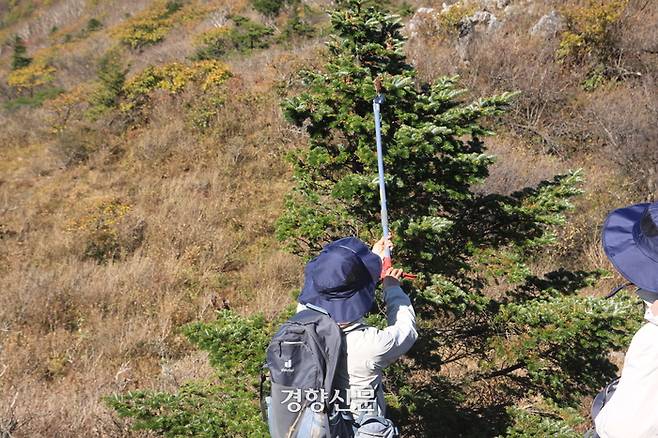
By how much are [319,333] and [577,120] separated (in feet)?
32.8

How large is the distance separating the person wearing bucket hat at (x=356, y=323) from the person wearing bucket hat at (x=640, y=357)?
75cm

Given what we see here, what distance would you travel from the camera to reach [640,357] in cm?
152

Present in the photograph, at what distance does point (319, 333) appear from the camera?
1934 mm

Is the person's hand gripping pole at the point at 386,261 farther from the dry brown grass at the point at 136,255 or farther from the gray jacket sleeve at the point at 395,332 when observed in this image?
the dry brown grass at the point at 136,255

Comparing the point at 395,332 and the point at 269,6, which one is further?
the point at 269,6

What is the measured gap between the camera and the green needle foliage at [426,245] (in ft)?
9.69

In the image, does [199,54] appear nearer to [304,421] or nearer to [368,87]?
[368,87]

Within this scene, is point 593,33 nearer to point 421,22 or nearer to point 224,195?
point 421,22

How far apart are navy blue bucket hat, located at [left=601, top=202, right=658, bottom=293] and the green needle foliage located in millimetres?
1010

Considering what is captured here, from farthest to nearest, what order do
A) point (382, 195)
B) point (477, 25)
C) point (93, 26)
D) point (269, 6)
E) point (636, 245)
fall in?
point (93, 26), point (269, 6), point (477, 25), point (382, 195), point (636, 245)

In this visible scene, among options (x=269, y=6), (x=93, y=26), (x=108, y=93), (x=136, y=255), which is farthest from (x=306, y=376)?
(x=93, y=26)

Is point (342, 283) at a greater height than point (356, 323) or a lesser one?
greater

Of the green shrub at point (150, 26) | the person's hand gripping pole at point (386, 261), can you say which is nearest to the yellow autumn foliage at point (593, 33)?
the person's hand gripping pole at point (386, 261)

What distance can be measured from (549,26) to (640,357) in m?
12.5
